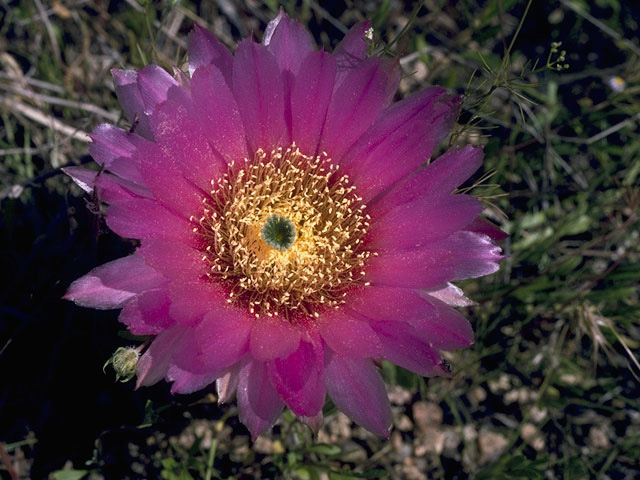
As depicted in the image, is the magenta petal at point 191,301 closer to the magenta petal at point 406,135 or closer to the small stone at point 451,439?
the magenta petal at point 406,135

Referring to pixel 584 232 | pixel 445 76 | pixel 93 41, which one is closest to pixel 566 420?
pixel 584 232

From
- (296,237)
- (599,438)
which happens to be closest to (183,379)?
A: (296,237)

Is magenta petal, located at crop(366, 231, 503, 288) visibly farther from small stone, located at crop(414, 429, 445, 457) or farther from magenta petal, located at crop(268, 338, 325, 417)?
small stone, located at crop(414, 429, 445, 457)

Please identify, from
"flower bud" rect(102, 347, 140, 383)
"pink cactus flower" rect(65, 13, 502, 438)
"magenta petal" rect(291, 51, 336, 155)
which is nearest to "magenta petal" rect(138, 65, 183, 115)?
"pink cactus flower" rect(65, 13, 502, 438)

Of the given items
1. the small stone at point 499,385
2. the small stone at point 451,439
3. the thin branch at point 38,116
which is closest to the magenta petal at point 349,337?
the small stone at point 451,439

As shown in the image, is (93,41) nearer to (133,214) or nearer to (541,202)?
(133,214)
